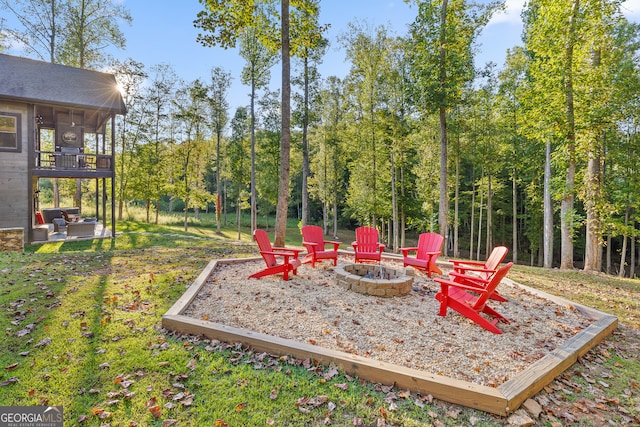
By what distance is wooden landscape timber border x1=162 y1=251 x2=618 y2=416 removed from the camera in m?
2.70

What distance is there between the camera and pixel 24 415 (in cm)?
260

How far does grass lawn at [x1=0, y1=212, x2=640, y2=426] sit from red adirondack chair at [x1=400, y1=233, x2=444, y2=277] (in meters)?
2.99

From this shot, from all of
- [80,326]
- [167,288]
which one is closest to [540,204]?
[167,288]

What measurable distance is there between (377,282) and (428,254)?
196cm

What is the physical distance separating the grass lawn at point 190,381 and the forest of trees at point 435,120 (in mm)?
6519

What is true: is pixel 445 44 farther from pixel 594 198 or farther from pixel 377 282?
pixel 377 282

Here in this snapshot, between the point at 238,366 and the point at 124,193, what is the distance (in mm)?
20778

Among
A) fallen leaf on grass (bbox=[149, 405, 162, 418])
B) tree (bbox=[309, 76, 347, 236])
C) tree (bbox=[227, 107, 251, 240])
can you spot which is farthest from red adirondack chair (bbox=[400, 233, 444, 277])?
tree (bbox=[309, 76, 347, 236])

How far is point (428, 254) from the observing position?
6.77 meters

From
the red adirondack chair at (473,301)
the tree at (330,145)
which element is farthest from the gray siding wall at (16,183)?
the tree at (330,145)

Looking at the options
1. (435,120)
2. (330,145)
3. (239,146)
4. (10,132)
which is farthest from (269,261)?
(330,145)

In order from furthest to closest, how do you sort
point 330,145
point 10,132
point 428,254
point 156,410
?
point 330,145 < point 10,132 < point 428,254 < point 156,410

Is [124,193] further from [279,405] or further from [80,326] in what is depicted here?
[279,405]

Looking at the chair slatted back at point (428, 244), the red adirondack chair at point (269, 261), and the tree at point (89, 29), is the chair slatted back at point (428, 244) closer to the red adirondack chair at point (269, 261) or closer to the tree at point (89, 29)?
the red adirondack chair at point (269, 261)
